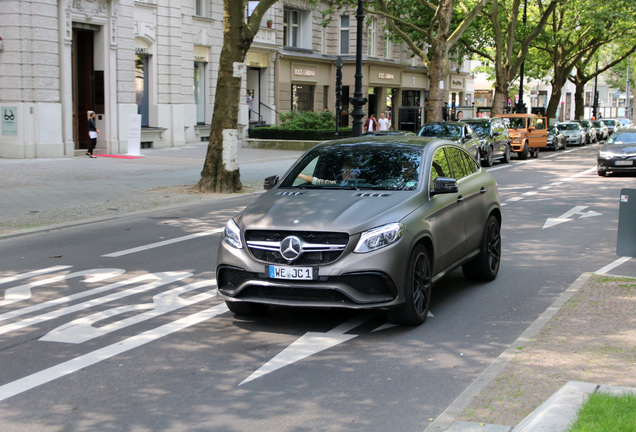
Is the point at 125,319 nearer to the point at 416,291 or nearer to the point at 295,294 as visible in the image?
the point at 295,294

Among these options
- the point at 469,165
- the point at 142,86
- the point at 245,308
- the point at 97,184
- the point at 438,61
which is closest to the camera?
the point at 245,308

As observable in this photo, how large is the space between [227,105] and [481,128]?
42.4 feet

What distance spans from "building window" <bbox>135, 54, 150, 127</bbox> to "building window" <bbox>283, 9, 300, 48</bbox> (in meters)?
13.9

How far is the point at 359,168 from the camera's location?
7836mm

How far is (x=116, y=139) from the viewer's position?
28969 mm

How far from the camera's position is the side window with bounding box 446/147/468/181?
8469 mm

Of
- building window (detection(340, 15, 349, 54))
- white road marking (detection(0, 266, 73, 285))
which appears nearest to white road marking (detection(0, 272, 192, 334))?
white road marking (detection(0, 266, 73, 285))

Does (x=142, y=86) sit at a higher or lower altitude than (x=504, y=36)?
lower

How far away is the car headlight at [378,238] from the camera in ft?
21.3

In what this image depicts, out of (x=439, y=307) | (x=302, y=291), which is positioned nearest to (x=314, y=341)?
(x=302, y=291)

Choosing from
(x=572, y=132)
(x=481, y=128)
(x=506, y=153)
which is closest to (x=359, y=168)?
(x=481, y=128)

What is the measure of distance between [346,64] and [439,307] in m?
43.5

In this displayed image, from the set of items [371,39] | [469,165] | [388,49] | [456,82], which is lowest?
[469,165]

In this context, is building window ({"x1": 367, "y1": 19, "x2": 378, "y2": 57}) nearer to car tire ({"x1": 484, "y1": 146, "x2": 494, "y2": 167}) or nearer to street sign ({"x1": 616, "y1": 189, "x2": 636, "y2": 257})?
car tire ({"x1": 484, "y1": 146, "x2": 494, "y2": 167})
